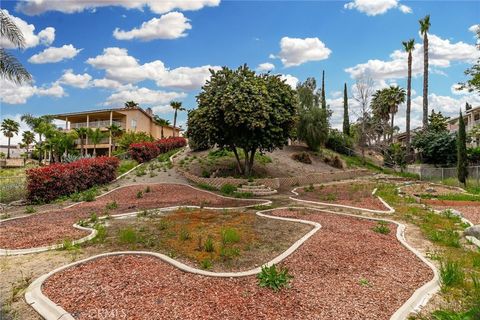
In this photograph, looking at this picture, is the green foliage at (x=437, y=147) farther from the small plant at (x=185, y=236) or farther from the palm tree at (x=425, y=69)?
the small plant at (x=185, y=236)

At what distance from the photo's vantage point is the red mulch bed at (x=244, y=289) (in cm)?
431

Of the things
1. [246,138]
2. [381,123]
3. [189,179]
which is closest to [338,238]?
[246,138]

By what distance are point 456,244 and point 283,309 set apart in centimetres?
560

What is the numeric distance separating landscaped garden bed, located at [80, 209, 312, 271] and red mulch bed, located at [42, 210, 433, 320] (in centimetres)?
58

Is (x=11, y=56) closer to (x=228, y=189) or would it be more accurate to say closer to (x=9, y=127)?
(x=228, y=189)

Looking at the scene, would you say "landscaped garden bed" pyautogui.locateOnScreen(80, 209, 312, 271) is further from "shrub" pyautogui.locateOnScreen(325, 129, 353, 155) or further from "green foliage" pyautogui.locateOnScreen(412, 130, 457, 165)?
"shrub" pyautogui.locateOnScreen(325, 129, 353, 155)

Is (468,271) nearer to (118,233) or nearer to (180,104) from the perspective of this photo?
(118,233)

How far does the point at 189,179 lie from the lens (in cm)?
2180

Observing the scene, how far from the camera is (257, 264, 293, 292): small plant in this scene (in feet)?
16.6

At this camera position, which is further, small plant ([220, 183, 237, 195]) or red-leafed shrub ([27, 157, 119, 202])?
small plant ([220, 183, 237, 195])

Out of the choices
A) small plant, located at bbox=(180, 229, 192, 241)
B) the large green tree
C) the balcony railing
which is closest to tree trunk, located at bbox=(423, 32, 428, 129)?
the large green tree

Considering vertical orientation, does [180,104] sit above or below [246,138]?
above

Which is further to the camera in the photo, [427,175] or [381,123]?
[381,123]

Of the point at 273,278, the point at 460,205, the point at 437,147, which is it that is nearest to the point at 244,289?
the point at 273,278
